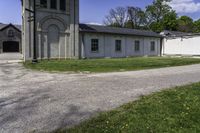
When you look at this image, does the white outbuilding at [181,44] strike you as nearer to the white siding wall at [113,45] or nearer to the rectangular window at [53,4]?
the white siding wall at [113,45]

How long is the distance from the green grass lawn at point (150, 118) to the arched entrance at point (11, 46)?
48.3 m

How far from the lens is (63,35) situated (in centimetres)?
2495

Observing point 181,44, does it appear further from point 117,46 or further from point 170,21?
point 170,21

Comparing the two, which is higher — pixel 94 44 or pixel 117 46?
pixel 94 44

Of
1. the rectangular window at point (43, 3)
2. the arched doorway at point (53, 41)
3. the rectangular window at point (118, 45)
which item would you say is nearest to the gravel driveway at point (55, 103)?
the arched doorway at point (53, 41)

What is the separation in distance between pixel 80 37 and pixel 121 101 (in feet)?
66.6

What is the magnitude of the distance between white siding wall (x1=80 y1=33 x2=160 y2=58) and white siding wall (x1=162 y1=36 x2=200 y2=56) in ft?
12.5

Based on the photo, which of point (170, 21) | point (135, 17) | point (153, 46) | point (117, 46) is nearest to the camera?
point (117, 46)

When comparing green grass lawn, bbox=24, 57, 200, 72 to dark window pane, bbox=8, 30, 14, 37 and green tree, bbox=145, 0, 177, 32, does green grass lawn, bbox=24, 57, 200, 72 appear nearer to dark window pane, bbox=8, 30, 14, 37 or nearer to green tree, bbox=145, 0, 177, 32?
dark window pane, bbox=8, 30, 14, 37

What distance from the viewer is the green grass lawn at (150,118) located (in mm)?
4406

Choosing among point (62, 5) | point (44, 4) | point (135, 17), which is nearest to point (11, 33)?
point (62, 5)

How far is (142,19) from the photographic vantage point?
2586 inches

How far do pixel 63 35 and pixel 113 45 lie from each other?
24.3ft

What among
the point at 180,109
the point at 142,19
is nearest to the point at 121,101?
the point at 180,109
